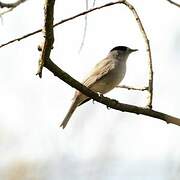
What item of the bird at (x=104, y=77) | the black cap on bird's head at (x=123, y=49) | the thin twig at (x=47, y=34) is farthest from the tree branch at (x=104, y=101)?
the black cap on bird's head at (x=123, y=49)

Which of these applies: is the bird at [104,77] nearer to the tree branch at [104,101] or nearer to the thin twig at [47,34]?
the tree branch at [104,101]

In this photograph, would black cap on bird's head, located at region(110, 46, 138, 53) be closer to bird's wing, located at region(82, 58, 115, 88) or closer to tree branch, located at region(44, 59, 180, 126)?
bird's wing, located at region(82, 58, 115, 88)

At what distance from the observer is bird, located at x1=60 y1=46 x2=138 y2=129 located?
8.26 meters

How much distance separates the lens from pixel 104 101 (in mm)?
3986

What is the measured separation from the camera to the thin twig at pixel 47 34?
3.03 meters

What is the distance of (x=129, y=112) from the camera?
12.8 feet

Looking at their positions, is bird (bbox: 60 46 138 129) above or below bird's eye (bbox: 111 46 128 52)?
below

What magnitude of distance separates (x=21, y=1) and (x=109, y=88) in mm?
5516

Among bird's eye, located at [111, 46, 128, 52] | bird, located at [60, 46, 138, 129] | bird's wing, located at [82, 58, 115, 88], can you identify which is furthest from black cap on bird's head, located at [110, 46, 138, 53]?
bird's wing, located at [82, 58, 115, 88]

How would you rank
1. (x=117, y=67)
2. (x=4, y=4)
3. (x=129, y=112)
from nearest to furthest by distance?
1. (x=4, y=4)
2. (x=129, y=112)
3. (x=117, y=67)

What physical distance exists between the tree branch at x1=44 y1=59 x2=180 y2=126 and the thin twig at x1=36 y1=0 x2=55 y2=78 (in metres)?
0.07

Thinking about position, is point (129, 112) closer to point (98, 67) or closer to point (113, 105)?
point (113, 105)

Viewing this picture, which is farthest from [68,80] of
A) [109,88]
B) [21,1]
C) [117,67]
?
[117,67]

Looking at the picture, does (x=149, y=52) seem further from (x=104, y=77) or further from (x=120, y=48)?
(x=120, y=48)
